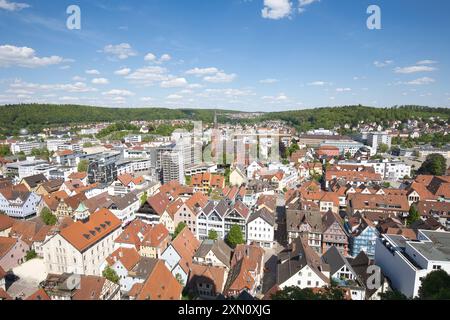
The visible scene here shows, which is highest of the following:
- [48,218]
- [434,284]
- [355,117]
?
[355,117]

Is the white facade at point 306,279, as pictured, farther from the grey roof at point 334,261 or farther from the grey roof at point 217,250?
the grey roof at point 217,250

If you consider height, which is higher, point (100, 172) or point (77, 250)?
point (100, 172)

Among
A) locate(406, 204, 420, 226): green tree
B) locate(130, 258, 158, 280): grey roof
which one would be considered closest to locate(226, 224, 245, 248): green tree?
locate(130, 258, 158, 280): grey roof

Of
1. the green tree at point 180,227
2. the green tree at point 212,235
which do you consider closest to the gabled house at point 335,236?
the green tree at point 212,235

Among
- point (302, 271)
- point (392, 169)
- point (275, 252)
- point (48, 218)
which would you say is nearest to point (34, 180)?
point (48, 218)

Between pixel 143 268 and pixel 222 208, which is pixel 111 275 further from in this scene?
pixel 222 208

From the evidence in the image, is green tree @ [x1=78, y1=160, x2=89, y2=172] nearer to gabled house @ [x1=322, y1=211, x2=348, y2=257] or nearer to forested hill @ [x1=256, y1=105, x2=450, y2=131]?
gabled house @ [x1=322, y1=211, x2=348, y2=257]
